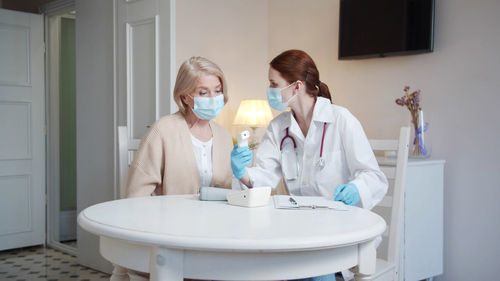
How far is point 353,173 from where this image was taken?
78.6 inches

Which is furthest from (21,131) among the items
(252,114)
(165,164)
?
(165,164)

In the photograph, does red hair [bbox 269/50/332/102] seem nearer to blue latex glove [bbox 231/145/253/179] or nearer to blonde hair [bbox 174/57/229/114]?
blonde hair [bbox 174/57/229/114]

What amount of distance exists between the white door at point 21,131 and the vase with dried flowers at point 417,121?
3.38m

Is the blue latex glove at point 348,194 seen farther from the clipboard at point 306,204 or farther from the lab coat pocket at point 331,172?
the lab coat pocket at point 331,172

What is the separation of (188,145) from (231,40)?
6.65ft

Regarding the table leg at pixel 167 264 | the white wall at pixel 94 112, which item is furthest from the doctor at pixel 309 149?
the white wall at pixel 94 112

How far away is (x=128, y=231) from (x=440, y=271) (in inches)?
98.1

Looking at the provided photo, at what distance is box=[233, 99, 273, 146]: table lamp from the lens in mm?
3678

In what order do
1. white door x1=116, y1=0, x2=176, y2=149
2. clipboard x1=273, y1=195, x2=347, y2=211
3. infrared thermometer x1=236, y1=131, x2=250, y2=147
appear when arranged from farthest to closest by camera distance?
1. white door x1=116, y1=0, x2=176, y2=149
2. infrared thermometer x1=236, y1=131, x2=250, y2=147
3. clipboard x1=273, y1=195, x2=347, y2=211

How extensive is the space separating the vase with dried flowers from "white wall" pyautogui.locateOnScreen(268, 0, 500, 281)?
103mm

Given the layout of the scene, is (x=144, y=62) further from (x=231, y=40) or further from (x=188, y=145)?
(x=188, y=145)

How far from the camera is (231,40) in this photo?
3.99 metres

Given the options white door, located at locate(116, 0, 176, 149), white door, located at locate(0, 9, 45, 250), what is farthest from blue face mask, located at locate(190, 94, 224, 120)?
white door, located at locate(0, 9, 45, 250)

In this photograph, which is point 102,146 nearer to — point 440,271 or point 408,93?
point 408,93
